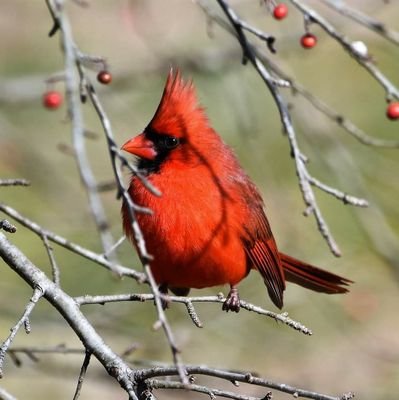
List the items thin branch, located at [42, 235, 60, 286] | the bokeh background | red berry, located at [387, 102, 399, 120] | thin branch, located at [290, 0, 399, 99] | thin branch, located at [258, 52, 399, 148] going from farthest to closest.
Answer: the bokeh background → red berry, located at [387, 102, 399, 120] → thin branch, located at [258, 52, 399, 148] → thin branch, located at [290, 0, 399, 99] → thin branch, located at [42, 235, 60, 286]

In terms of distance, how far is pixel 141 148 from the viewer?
3.60 m

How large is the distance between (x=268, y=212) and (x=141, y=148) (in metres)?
4.01

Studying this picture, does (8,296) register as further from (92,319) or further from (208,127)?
(208,127)

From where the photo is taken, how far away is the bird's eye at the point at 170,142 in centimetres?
366

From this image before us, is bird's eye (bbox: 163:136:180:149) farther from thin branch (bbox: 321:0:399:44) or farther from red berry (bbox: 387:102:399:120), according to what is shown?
thin branch (bbox: 321:0:399:44)

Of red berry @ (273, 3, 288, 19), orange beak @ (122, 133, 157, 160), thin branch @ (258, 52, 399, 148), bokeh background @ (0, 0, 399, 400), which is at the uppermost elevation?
bokeh background @ (0, 0, 399, 400)

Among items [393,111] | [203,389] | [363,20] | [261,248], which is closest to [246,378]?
[203,389]

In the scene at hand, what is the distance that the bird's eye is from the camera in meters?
3.66

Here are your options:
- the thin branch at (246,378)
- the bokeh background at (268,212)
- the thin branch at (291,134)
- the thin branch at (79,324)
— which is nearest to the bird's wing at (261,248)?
the bokeh background at (268,212)

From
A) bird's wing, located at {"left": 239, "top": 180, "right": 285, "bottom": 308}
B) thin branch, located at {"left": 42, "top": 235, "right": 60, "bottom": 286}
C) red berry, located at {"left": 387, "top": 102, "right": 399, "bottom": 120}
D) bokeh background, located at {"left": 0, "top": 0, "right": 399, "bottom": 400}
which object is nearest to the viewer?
thin branch, located at {"left": 42, "top": 235, "right": 60, "bottom": 286}

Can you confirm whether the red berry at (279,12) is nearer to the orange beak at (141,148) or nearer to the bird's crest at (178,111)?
the bird's crest at (178,111)

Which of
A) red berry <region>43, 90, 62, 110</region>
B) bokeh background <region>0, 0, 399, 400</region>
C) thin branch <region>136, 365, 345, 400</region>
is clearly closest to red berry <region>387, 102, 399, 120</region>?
bokeh background <region>0, 0, 399, 400</region>

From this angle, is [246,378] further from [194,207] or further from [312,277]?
[312,277]

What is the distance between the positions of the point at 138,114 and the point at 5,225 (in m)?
5.70
